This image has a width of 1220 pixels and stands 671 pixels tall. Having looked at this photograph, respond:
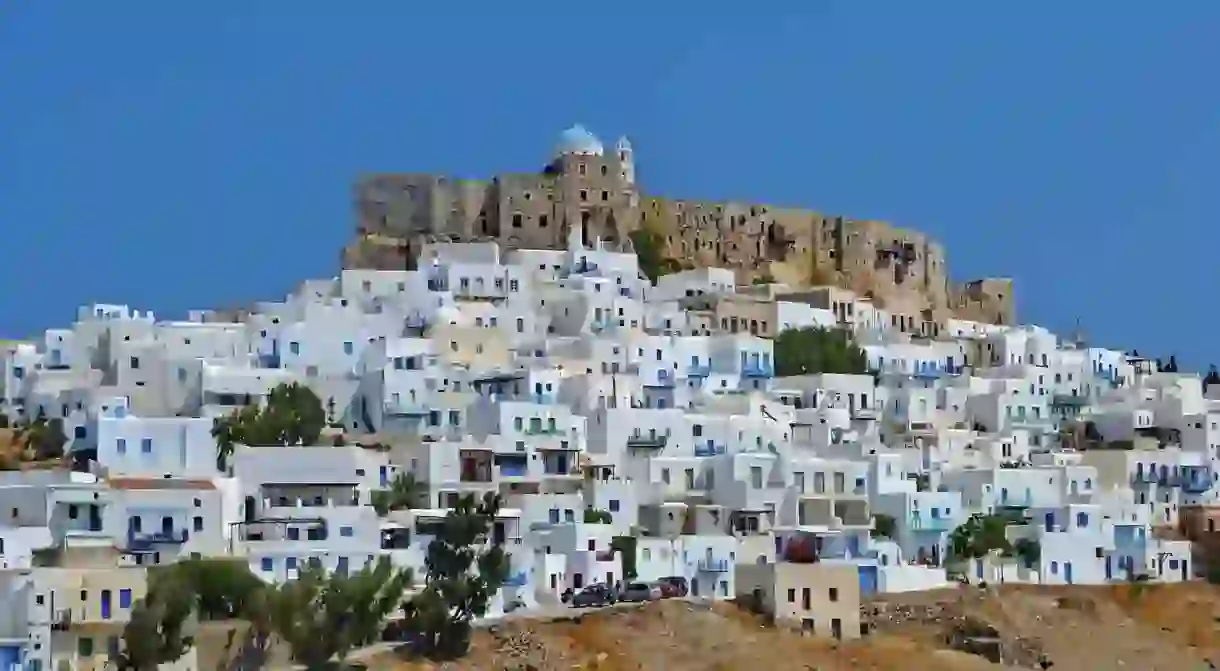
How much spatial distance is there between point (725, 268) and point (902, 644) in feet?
101

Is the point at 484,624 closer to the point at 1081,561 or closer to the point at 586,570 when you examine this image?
the point at 586,570

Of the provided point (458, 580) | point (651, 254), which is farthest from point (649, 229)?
point (458, 580)

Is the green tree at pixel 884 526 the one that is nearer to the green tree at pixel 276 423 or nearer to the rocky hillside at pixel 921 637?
the rocky hillside at pixel 921 637

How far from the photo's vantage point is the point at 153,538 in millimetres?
43500

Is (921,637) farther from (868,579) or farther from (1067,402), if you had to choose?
(1067,402)

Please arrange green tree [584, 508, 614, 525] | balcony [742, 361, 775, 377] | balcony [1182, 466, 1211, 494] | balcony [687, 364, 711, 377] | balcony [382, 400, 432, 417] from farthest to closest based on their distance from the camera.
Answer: balcony [742, 361, 775, 377], balcony [687, 364, 711, 377], balcony [1182, 466, 1211, 494], balcony [382, 400, 432, 417], green tree [584, 508, 614, 525]

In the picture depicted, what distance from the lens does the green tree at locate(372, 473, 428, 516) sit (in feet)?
156

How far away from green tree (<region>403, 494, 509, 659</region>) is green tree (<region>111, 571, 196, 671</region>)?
14.8ft

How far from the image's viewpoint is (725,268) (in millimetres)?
76562

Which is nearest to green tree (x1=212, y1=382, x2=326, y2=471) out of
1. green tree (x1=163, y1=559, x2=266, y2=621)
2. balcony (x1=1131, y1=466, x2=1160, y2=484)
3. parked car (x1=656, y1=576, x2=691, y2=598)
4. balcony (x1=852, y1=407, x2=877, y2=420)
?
green tree (x1=163, y1=559, x2=266, y2=621)

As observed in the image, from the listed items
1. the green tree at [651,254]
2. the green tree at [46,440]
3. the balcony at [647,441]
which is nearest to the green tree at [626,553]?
the balcony at [647,441]

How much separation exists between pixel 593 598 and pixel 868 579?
705 centimetres

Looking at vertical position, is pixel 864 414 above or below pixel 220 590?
above

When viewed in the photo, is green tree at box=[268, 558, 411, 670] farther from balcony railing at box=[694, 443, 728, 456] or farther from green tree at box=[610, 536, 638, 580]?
balcony railing at box=[694, 443, 728, 456]
